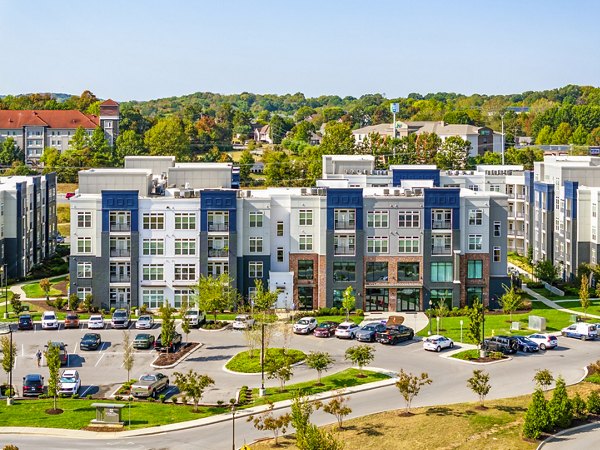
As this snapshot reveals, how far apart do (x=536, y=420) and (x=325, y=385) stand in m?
14.1

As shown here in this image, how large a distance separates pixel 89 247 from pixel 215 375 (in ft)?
80.5

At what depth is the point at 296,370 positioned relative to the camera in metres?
62.0

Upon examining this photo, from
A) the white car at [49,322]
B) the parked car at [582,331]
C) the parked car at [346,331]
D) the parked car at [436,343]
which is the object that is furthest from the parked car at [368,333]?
the white car at [49,322]

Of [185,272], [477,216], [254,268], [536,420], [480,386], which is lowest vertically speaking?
[536,420]

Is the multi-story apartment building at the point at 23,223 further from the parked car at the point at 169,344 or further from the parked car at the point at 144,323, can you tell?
the parked car at the point at 169,344

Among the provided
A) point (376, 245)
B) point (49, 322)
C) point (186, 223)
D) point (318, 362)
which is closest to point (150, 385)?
point (318, 362)

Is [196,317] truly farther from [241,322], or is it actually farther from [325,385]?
[325,385]

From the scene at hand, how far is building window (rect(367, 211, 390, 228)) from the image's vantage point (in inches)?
3228

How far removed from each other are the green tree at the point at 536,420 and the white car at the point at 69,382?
82.7ft

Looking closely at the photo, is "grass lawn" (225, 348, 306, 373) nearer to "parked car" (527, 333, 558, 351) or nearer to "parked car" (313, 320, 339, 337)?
"parked car" (313, 320, 339, 337)

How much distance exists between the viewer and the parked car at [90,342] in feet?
222

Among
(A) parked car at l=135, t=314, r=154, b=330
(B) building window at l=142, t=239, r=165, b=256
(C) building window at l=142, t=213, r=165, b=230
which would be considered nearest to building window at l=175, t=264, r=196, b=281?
(B) building window at l=142, t=239, r=165, b=256

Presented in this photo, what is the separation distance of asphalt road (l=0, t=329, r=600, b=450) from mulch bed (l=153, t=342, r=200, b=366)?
2.43 ft

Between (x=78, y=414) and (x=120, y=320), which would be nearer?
(x=78, y=414)
